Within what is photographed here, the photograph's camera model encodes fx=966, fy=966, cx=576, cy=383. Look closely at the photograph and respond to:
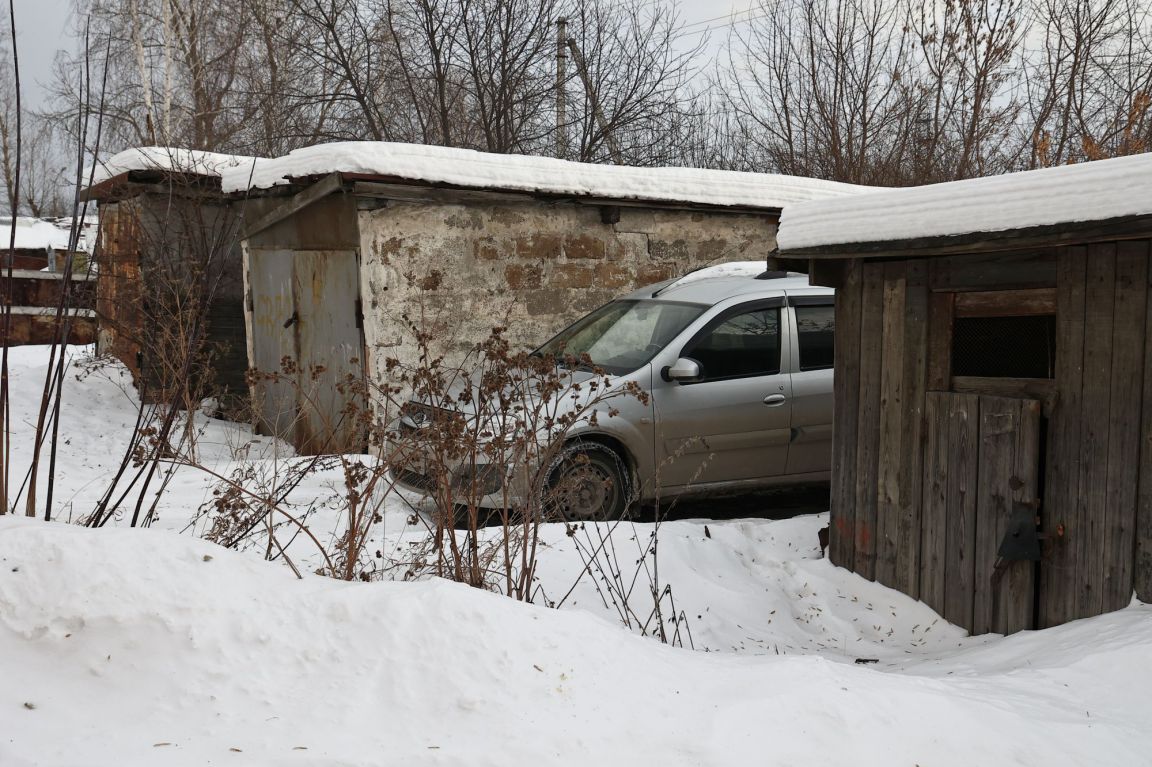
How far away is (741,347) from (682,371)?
24.0 inches

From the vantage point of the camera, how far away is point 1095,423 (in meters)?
4.13

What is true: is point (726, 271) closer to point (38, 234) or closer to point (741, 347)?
point (741, 347)

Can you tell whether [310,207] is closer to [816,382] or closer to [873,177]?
[816,382]

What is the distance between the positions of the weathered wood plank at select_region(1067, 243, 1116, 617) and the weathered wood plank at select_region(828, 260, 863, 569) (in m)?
1.31

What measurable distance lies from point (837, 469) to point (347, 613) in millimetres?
3379

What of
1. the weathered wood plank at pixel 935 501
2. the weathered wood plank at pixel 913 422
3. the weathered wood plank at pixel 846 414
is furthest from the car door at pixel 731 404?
the weathered wood plank at pixel 935 501

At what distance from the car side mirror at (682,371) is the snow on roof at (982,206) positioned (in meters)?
1.29

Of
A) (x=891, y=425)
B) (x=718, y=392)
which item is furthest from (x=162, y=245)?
(x=891, y=425)

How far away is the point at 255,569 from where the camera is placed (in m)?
3.11

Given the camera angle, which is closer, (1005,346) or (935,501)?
(1005,346)

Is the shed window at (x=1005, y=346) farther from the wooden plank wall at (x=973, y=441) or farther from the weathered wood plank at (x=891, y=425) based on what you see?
the weathered wood plank at (x=891, y=425)

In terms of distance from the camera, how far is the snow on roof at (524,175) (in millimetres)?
7621

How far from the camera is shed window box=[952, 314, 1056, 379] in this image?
4465 mm

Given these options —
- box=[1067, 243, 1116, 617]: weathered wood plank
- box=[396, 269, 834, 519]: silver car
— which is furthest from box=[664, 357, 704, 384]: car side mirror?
box=[1067, 243, 1116, 617]: weathered wood plank
